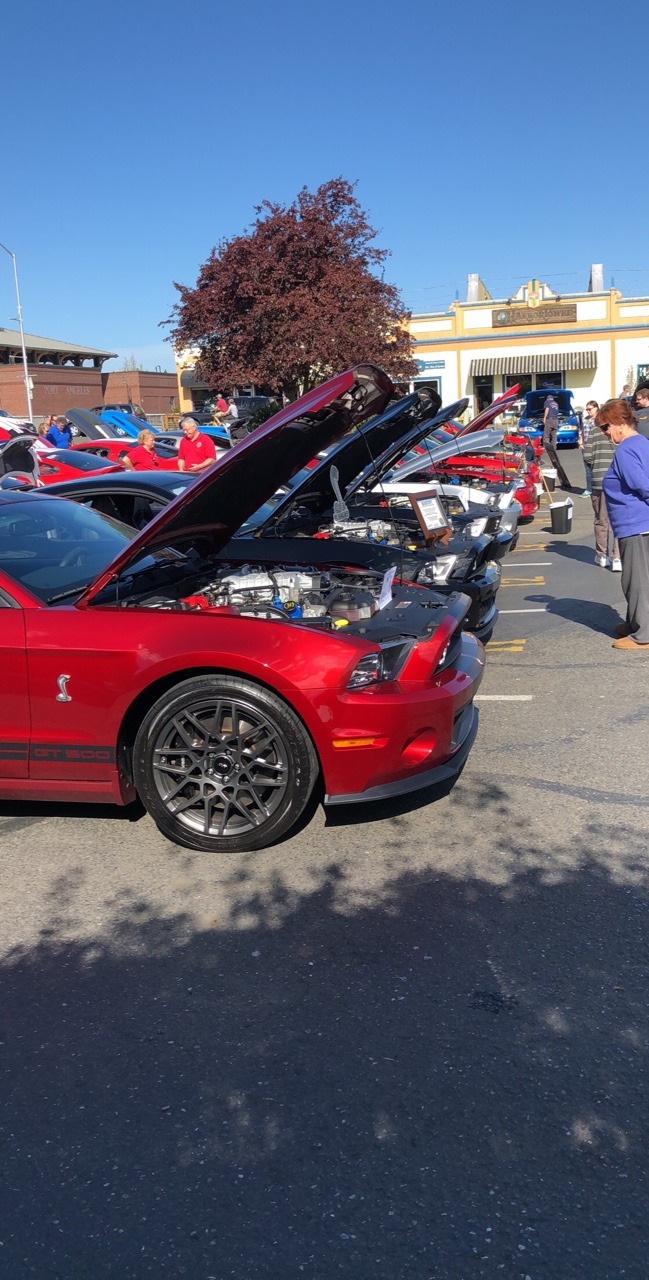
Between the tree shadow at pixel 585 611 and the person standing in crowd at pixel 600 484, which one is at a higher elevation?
the person standing in crowd at pixel 600 484

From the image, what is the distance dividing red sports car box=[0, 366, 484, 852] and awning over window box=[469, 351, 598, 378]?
148 feet

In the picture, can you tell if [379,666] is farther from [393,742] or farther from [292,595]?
[292,595]

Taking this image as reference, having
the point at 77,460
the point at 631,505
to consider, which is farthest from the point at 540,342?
the point at 631,505

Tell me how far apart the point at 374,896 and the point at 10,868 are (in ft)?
5.26

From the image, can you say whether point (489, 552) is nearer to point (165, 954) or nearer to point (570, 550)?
point (165, 954)

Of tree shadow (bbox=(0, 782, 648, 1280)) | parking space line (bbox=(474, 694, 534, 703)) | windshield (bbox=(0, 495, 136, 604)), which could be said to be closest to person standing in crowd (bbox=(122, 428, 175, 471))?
windshield (bbox=(0, 495, 136, 604))

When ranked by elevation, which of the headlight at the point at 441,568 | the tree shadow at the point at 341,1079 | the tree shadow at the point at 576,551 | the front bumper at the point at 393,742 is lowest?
the tree shadow at the point at 341,1079

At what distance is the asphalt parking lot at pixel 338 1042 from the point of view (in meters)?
2.38

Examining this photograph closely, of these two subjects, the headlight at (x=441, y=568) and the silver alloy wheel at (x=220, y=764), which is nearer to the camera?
the silver alloy wheel at (x=220, y=764)

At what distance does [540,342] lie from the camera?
47.5 m

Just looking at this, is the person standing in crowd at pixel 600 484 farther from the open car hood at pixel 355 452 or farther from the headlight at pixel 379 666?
the headlight at pixel 379 666

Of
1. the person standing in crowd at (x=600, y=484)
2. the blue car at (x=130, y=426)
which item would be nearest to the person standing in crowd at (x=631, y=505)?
the person standing in crowd at (x=600, y=484)

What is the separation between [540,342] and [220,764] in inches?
1835

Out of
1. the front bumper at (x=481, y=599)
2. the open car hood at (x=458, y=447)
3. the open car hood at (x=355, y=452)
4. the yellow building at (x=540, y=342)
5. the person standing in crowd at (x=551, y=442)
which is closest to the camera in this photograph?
the front bumper at (x=481, y=599)
